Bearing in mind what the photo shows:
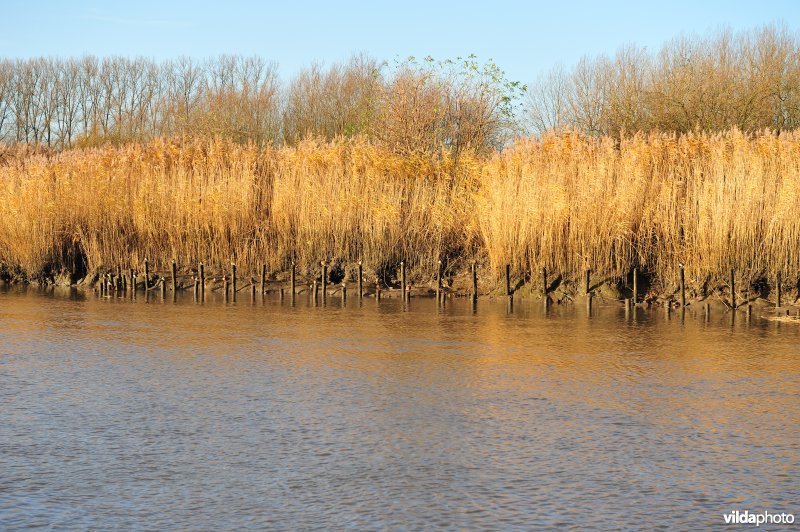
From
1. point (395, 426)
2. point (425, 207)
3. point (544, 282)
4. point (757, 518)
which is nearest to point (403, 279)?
point (425, 207)

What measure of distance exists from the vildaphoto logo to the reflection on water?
7 centimetres

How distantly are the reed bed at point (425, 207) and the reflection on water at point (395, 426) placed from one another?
138 inches

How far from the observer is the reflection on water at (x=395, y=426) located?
4598mm

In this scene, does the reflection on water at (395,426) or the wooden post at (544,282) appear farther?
the wooden post at (544,282)

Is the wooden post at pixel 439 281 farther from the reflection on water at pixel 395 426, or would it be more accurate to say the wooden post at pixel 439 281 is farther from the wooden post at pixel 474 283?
the reflection on water at pixel 395 426

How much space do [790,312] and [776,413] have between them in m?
6.78

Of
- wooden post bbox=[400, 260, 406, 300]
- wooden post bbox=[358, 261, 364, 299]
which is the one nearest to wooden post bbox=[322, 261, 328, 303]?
wooden post bbox=[358, 261, 364, 299]

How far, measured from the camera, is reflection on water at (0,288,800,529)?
4.60 metres

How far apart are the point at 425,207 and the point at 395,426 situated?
10.1 m

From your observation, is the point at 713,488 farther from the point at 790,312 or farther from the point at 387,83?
the point at 387,83

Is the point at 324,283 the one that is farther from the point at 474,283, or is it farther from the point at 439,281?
the point at 474,283

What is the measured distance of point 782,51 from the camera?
3123 centimetres

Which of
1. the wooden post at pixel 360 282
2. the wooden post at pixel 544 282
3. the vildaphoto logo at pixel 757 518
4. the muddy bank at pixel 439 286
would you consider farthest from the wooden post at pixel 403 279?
the vildaphoto logo at pixel 757 518

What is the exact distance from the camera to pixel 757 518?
14.5 feet
